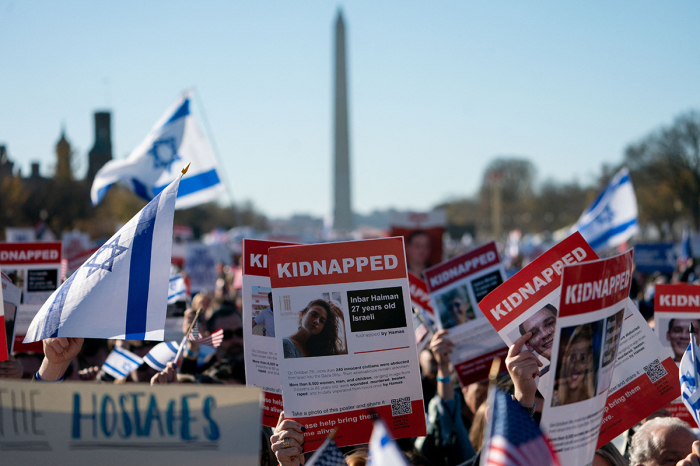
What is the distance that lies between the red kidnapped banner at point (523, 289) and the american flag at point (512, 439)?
0.84 meters

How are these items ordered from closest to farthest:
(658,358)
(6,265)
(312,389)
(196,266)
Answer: (312,389), (658,358), (6,265), (196,266)

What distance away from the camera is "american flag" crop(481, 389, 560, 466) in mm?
1360

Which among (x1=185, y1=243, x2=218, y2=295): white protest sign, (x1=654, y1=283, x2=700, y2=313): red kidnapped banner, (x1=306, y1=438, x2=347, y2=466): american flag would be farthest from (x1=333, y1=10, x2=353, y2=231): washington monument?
(x1=306, y1=438, x2=347, y2=466): american flag

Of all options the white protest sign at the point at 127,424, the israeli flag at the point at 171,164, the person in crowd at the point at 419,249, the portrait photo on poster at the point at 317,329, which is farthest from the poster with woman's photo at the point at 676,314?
the person in crowd at the point at 419,249

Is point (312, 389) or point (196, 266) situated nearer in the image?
point (312, 389)

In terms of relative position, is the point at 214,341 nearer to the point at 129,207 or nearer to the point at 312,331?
the point at 312,331

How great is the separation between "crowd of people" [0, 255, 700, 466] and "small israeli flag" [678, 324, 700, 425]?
85mm

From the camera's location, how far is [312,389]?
2322 mm

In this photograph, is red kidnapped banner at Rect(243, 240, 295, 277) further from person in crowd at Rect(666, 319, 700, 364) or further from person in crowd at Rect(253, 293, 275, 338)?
person in crowd at Rect(666, 319, 700, 364)

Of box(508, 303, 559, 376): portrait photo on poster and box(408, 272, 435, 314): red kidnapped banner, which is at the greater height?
box(408, 272, 435, 314): red kidnapped banner

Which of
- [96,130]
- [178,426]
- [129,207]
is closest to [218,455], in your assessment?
[178,426]

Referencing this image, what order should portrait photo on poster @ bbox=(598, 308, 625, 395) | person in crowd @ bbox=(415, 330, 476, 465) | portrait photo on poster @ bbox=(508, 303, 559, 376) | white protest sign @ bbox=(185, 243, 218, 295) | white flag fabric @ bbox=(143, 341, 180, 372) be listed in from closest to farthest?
portrait photo on poster @ bbox=(598, 308, 625, 395), portrait photo on poster @ bbox=(508, 303, 559, 376), person in crowd @ bbox=(415, 330, 476, 465), white flag fabric @ bbox=(143, 341, 180, 372), white protest sign @ bbox=(185, 243, 218, 295)

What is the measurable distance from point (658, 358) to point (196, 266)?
913 centimetres

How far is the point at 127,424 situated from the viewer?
1705 mm
